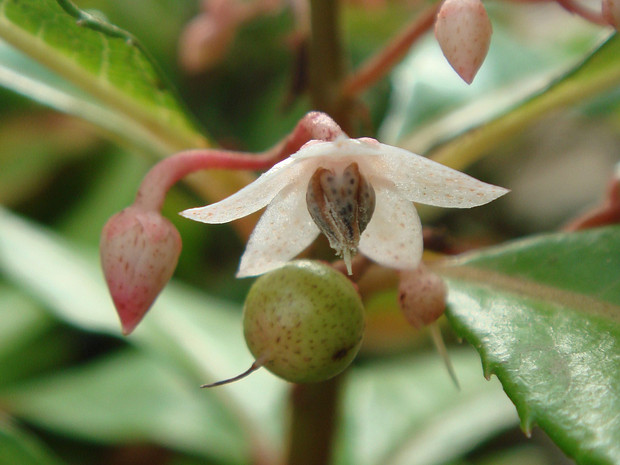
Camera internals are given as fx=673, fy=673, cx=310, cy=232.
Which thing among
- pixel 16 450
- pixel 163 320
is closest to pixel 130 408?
pixel 163 320

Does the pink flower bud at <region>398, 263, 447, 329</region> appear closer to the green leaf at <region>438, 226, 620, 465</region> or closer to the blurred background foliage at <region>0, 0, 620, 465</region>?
the green leaf at <region>438, 226, 620, 465</region>

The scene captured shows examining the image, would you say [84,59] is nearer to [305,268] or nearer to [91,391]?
[305,268]

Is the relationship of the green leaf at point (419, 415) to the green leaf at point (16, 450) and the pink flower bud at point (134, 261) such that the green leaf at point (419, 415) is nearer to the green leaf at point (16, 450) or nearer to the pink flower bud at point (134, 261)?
the green leaf at point (16, 450)

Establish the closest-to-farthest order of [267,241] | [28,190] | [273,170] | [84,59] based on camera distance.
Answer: [273,170] → [267,241] → [84,59] → [28,190]

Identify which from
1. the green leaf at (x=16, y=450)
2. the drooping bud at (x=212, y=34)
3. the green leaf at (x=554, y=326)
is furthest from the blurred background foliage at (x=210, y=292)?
the green leaf at (x=554, y=326)

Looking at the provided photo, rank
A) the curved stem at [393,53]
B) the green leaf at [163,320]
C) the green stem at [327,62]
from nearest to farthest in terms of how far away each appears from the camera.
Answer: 1. the curved stem at [393,53]
2. the green stem at [327,62]
3. the green leaf at [163,320]

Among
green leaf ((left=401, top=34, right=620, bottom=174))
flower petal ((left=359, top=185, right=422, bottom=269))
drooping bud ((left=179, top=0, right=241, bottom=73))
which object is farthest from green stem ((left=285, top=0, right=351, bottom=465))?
drooping bud ((left=179, top=0, right=241, bottom=73))

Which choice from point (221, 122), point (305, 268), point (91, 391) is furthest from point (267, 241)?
point (221, 122)
